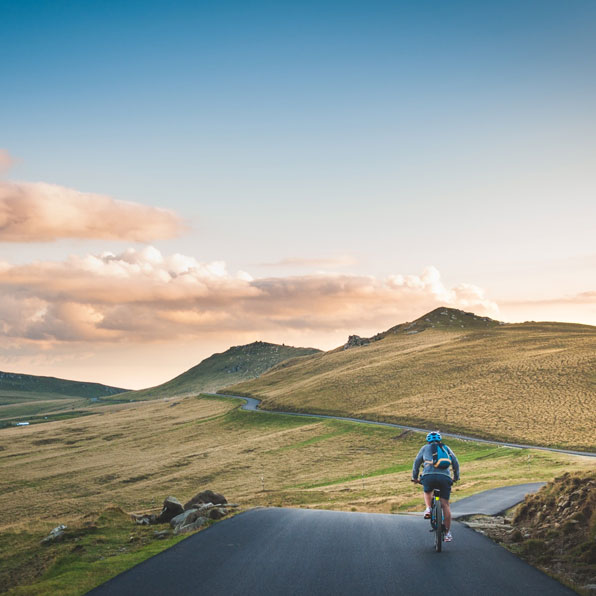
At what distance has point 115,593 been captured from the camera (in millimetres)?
11164

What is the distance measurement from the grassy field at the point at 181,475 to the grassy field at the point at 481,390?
8.92 metres

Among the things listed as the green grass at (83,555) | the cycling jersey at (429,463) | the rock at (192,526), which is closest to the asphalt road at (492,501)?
the cycling jersey at (429,463)

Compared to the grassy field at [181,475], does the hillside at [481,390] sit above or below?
above

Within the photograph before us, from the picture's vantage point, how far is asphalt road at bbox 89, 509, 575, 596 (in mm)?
11016

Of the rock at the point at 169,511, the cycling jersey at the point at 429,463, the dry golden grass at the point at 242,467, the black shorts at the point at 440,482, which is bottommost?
the dry golden grass at the point at 242,467

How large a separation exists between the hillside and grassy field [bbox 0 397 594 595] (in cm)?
884

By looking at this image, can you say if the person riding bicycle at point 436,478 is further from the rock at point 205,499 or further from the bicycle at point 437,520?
the rock at point 205,499

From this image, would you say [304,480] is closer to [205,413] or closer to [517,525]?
[517,525]

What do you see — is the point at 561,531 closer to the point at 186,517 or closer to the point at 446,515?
the point at 446,515

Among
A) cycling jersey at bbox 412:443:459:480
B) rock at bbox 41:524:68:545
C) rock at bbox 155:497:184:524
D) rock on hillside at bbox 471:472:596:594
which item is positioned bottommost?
rock at bbox 41:524:68:545

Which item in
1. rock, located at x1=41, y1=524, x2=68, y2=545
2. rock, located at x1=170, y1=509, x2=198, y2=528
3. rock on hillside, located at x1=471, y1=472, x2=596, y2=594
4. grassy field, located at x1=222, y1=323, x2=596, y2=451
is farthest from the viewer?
grassy field, located at x1=222, y1=323, x2=596, y2=451

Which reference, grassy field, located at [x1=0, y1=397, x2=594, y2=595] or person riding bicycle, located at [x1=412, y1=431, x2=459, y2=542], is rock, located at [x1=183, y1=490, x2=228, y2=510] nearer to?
grassy field, located at [x1=0, y1=397, x2=594, y2=595]

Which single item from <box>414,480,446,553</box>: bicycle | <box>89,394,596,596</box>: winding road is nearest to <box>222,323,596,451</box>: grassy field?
<box>89,394,596,596</box>: winding road

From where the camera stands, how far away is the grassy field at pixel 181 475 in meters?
22.6
